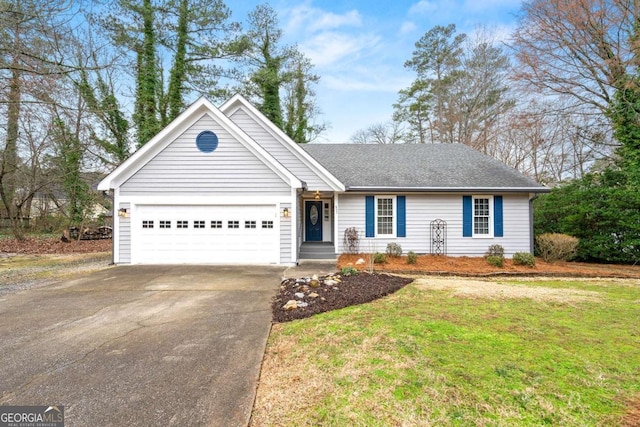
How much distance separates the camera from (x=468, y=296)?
5926 millimetres

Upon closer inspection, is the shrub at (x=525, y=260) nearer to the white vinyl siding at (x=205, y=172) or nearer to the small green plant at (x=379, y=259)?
the small green plant at (x=379, y=259)

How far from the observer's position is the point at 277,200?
9.48m

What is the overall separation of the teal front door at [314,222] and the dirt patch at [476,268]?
2096 millimetres

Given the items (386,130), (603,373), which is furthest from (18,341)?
(386,130)

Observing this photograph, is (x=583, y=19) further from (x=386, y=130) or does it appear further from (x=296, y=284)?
(x=296, y=284)

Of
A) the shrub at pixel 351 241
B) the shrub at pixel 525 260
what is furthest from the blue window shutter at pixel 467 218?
the shrub at pixel 351 241

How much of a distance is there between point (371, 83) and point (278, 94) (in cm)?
659

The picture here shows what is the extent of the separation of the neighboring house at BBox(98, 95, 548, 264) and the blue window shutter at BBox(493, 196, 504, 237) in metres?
0.04

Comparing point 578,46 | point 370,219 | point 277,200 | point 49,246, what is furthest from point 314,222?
point 578,46

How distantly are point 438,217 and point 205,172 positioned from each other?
8.36 meters

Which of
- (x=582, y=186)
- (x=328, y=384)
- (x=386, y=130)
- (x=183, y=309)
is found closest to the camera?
(x=328, y=384)

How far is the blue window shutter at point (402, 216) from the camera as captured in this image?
11.1 metres

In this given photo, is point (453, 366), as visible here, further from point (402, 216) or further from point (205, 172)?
point (205, 172)
